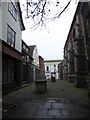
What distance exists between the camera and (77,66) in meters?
19.5

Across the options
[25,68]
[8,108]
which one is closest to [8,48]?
[8,108]

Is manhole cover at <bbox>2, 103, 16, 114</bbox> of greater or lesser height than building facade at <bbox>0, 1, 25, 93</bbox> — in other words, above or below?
below

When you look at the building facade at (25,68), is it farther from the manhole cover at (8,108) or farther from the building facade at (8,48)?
the manhole cover at (8,108)

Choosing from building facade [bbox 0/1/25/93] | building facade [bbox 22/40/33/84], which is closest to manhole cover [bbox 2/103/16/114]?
building facade [bbox 0/1/25/93]

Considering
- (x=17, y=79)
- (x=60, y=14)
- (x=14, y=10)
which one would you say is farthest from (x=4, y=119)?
(x=14, y=10)

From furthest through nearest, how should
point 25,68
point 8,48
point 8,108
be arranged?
1. point 25,68
2. point 8,48
3. point 8,108

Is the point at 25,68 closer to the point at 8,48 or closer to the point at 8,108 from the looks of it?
the point at 8,48

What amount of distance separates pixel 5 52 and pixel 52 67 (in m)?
58.7

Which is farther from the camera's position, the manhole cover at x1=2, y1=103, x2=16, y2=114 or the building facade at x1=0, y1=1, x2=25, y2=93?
the building facade at x1=0, y1=1, x2=25, y2=93

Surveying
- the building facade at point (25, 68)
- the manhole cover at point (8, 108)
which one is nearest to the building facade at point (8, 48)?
the manhole cover at point (8, 108)

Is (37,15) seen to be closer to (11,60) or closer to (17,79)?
(11,60)

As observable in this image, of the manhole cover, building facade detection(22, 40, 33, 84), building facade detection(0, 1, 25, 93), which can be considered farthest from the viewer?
building facade detection(22, 40, 33, 84)

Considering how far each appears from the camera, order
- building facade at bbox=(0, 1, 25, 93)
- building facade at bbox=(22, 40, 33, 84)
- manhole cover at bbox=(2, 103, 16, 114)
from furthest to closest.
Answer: building facade at bbox=(22, 40, 33, 84), building facade at bbox=(0, 1, 25, 93), manhole cover at bbox=(2, 103, 16, 114)

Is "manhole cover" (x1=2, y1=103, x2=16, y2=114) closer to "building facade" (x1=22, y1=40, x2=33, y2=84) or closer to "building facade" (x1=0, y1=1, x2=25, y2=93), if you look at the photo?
"building facade" (x1=0, y1=1, x2=25, y2=93)
